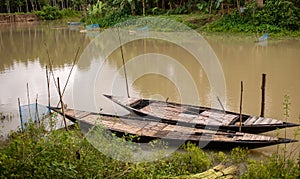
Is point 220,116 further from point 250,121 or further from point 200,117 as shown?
point 250,121

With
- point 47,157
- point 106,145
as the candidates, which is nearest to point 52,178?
point 47,157

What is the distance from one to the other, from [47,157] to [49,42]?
51.0ft

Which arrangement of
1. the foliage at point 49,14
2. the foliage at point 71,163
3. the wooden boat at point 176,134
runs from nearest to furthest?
the foliage at point 71,163 < the wooden boat at point 176,134 < the foliage at point 49,14

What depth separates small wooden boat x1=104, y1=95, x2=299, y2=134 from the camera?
5121mm

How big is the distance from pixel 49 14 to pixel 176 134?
95.2ft

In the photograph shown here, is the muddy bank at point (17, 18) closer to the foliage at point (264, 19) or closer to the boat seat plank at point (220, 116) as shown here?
the foliage at point (264, 19)

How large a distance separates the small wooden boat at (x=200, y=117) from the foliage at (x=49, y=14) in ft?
88.2

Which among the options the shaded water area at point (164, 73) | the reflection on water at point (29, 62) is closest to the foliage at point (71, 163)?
the shaded water area at point (164, 73)

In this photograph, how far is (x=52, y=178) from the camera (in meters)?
2.89

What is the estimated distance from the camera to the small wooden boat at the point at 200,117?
5.12m

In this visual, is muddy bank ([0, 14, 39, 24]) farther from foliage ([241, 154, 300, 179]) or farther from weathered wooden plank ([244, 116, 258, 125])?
foliage ([241, 154, 300, 179])

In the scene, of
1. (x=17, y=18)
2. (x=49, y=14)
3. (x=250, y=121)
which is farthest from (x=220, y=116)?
(x=49, y=14)

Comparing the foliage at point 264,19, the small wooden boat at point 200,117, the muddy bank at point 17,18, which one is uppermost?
the muddy bank at point 17,18

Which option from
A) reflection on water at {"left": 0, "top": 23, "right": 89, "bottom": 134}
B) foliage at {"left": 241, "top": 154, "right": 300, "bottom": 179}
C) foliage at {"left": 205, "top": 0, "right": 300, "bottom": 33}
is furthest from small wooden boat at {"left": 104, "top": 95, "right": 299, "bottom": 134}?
foliage at {"left": 205, "top": 0, "right": 300, "bottom": 33}
